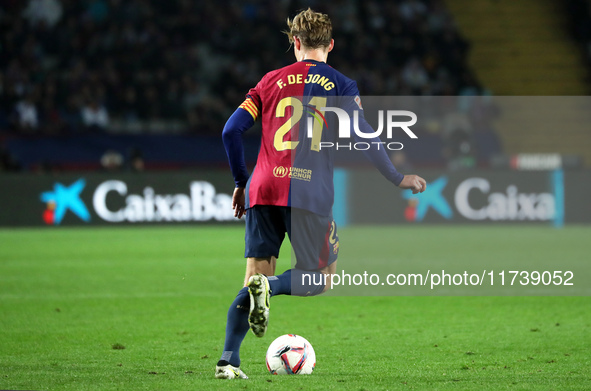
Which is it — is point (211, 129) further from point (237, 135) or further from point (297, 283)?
point (297, 283)

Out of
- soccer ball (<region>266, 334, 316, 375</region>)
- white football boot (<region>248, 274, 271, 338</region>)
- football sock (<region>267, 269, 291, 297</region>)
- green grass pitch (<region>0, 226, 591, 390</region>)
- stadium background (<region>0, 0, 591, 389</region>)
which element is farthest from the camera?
stadium background (<region>0, 0, 591, 389</region>)

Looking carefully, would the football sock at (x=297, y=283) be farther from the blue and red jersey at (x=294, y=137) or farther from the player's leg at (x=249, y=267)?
the blue and red jersey at (x=294, y=137)

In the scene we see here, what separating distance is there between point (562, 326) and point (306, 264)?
2992mm

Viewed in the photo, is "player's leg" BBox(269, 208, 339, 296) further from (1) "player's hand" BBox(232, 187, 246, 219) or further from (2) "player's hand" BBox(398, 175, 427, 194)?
(2) "player's hand" BBox(398, 175, 427, 194)

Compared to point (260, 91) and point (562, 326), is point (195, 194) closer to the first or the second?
point (562, 326)

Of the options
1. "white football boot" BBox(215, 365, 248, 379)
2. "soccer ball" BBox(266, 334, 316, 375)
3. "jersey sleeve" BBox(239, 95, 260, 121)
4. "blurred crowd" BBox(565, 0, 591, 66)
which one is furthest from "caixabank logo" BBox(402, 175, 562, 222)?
"white football boot" BBox(215, 365, 248, 379)

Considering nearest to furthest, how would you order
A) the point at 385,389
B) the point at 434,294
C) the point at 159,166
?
the point at 385,389 < the point at 434,294 < the point at 159,166

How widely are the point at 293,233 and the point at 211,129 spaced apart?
15298 millimetres

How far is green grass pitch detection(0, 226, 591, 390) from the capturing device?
4.70 metres

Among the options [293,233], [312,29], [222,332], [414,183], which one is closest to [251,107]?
[312,29]

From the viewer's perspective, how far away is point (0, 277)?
10234 millimetres

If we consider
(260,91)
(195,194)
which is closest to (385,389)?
(260,91)

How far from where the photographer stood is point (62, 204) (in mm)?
17359

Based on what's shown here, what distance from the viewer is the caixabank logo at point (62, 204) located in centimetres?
1723
